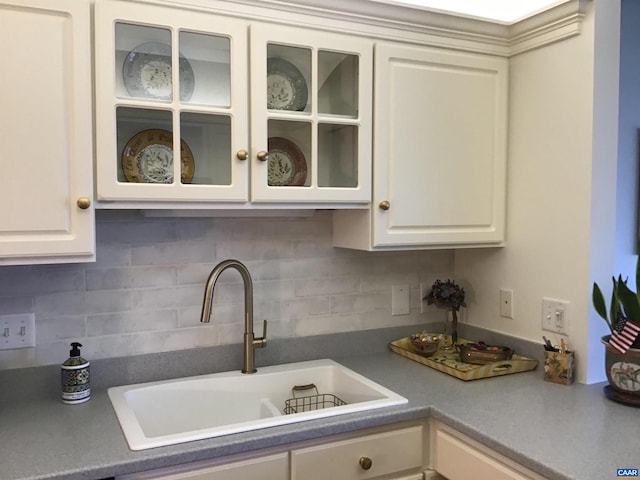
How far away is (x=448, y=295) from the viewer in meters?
2.17

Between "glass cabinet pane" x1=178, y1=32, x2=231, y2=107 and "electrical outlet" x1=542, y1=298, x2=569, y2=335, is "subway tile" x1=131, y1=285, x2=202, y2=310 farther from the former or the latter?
"electrical outlet" x1=542, y1=298, x2=569, y2=335

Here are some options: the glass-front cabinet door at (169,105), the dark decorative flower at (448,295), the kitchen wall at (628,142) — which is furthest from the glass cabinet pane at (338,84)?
the kitchen wall at (628,142)

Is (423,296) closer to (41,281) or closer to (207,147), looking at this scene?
(207,147)

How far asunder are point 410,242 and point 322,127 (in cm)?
50

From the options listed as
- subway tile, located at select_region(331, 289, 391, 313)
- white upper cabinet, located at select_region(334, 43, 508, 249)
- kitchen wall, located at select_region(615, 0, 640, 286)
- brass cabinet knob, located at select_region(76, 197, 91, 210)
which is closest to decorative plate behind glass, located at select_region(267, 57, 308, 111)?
white upper cabinet, located at select_region(334, 43, 508, 249)

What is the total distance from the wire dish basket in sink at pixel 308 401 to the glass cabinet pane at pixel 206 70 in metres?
1.01

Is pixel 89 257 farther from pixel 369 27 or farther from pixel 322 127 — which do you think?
pixel 369 27

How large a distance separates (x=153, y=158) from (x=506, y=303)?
1.39m

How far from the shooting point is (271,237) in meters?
2.00

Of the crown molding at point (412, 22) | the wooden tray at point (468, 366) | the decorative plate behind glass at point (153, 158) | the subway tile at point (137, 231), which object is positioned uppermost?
the crown molding at point (412, 22)

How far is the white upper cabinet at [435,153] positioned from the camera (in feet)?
6.07

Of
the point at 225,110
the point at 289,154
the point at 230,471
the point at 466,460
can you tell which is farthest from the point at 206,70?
the point at 466,460

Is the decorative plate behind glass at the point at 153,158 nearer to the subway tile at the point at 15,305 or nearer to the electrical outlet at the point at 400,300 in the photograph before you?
the subway tile at the point at 15,305

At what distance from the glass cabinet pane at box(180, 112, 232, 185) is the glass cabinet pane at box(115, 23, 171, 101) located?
0.35 feet
